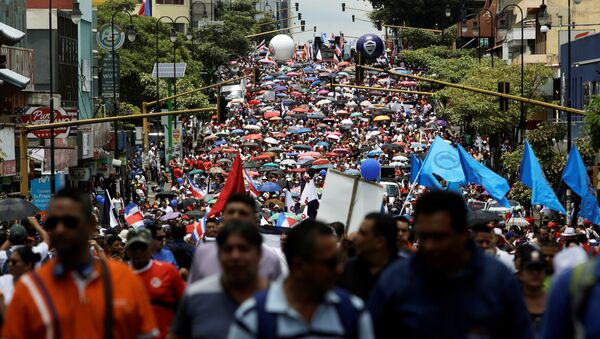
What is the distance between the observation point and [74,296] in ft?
21.1

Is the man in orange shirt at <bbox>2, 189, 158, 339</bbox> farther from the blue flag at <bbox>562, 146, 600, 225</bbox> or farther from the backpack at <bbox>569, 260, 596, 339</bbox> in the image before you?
the blue flag at <bbox>562, 146, 600, 225</bbox>

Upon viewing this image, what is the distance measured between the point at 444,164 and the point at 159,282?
1588cm

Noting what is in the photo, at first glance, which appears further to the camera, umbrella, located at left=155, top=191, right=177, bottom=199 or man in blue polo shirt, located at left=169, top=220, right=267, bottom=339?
umbrella, located at left=155, top=191, right=177, bottom=199

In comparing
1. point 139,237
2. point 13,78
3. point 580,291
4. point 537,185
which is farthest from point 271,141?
point 580,291

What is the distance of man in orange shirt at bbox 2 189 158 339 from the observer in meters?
6.35

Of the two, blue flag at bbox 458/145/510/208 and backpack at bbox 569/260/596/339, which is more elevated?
backpack at bbox 569/260/596/339

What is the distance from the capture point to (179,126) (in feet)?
224

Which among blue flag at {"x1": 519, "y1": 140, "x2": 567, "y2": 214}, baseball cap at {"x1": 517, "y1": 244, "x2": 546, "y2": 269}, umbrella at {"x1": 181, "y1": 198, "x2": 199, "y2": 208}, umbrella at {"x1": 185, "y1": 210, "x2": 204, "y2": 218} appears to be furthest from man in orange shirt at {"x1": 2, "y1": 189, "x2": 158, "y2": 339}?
umbrella at {"x1": 181, "y1": 198, "x2": 199, "y2": 208}

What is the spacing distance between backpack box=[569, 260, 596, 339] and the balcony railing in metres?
40.2

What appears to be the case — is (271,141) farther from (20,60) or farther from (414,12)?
(414,12)

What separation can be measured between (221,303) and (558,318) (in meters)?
1.87

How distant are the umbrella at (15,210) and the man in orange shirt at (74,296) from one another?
15.3m

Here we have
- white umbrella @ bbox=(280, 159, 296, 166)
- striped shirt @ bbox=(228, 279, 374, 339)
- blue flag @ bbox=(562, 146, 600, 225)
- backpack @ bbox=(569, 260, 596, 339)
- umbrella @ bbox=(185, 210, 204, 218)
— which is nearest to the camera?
backpack @ bbox=(569, 260, 596, 339)

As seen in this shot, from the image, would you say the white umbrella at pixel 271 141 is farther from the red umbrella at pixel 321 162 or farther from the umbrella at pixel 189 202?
the umbrella at pixel 189 202
